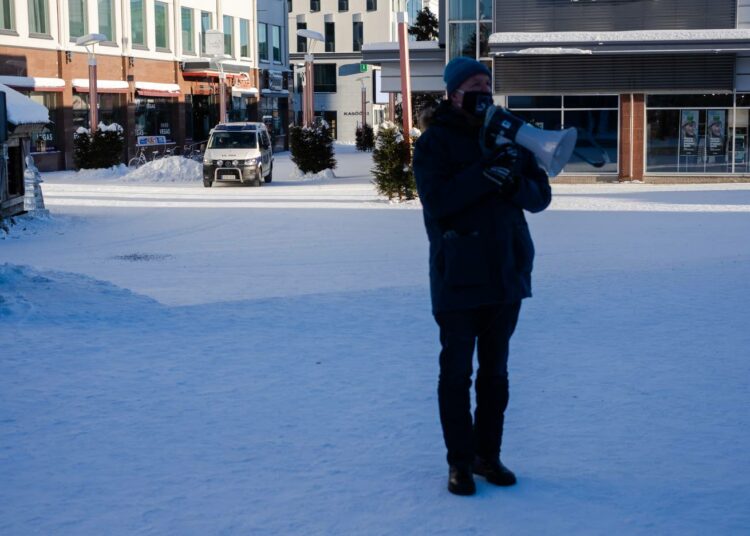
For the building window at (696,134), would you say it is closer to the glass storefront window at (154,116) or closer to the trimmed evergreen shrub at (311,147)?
the trimmed evergreen shrub at (311,147)

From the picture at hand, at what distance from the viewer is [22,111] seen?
19.3 metres

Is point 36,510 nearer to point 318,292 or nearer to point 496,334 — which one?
point 496,334

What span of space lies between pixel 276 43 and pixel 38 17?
25.2 m

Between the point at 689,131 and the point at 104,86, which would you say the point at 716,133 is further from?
the point at 104,86

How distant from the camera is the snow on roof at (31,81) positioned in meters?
38.4

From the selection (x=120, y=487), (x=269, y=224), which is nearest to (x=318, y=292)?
(x=120, y=487)

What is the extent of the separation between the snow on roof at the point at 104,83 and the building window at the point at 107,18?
5.81 feet

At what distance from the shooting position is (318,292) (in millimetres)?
11469

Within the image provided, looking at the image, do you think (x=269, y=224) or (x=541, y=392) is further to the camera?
(x=269, y=224)

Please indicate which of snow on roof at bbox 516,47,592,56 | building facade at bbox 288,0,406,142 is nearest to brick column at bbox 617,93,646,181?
snow on roof at bbox 516,47,592,56

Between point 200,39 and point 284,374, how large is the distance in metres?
48.9

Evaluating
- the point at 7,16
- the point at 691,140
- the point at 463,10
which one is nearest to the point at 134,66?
the point at 7,16

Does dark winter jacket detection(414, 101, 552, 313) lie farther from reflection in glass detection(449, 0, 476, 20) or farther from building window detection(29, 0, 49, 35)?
building window detection(29, 0, 49, 35)

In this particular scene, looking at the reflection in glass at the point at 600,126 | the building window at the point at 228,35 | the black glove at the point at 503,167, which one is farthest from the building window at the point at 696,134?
the building window at the point at 228,35
